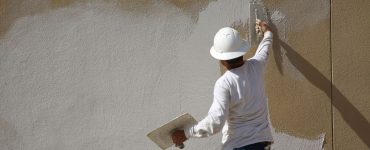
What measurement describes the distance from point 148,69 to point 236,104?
3.42ft

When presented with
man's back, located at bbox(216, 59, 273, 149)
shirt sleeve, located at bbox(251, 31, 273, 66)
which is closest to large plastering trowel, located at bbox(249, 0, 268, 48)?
shirt sleeve, located at bbox(251, 31, 273, 66)

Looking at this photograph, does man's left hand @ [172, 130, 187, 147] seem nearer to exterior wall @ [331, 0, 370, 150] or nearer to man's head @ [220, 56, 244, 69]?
man's head @ [220, 56, 244, 69]

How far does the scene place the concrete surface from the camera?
459 cm

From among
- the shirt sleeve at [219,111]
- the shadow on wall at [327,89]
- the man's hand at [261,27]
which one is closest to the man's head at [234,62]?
the shirt sleeve at [219,111]

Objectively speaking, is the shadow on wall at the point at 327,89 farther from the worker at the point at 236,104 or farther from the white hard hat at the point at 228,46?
the white hard hat at the point at 228,46

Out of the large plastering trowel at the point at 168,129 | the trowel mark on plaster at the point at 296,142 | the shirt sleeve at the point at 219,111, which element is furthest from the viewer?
the trowel mark on plaster at the point at 296,142

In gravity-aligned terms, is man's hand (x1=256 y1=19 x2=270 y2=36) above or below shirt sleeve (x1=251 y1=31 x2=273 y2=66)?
above

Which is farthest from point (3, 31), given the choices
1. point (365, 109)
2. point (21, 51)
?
point (365, 109)

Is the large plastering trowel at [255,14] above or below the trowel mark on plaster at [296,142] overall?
above

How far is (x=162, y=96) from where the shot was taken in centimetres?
468

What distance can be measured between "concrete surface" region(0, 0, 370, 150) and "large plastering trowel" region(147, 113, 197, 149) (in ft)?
1.77

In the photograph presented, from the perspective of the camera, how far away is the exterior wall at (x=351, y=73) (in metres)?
4.60

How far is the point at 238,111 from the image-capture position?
3.84 m

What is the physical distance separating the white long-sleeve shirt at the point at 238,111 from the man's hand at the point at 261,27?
22.6 inches
